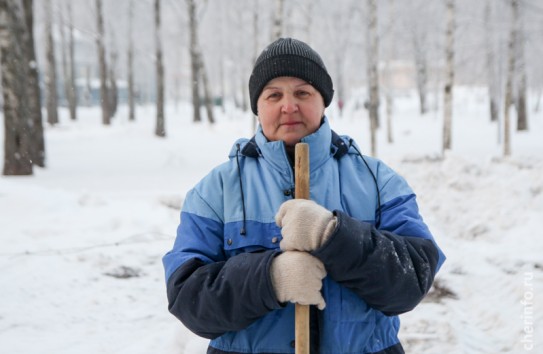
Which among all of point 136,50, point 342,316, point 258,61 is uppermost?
point 136,50

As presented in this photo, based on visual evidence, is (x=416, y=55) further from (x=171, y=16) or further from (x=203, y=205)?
(x=203, y=205)

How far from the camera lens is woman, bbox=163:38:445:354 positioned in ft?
4.83

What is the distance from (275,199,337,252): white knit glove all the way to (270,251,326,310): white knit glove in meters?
0.03

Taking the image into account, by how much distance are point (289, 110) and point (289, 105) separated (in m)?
0.02

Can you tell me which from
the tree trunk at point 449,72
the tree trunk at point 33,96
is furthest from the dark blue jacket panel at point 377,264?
the tree trunk at point 449,72

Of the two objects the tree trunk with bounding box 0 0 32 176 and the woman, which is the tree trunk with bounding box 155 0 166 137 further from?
the woman

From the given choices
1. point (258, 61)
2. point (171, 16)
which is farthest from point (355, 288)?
point (171, 16)

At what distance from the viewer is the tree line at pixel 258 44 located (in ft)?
33.1

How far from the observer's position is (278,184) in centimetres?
175

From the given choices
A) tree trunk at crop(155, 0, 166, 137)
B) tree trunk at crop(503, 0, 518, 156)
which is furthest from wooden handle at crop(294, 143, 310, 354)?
tree trunk at crop(155, 0, 166, 137)

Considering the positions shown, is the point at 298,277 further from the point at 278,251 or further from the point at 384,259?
the point at 384,259

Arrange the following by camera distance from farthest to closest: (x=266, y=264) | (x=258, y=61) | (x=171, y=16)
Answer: (x=171, y=16)
(x=258, y=61)
(x=266, y=264)

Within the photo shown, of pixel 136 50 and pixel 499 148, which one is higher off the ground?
pixel 136 50

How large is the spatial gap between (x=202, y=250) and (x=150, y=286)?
11.1ft
